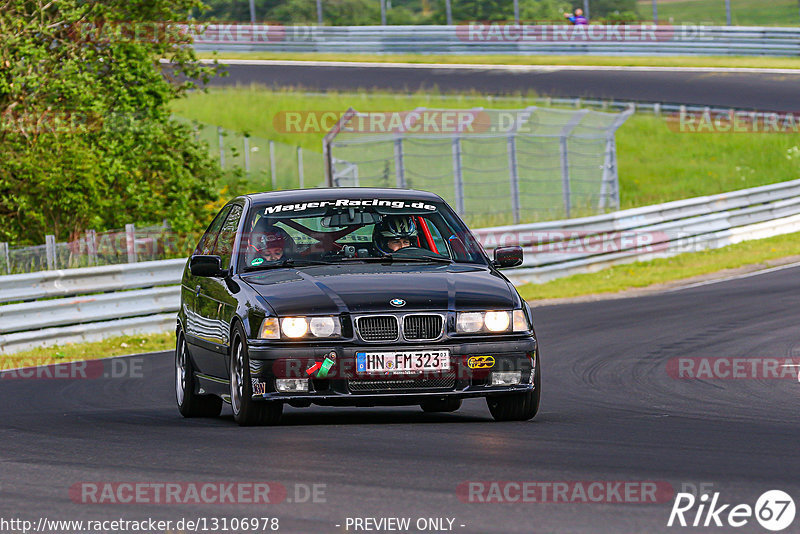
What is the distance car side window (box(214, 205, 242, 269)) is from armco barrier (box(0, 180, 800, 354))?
684 cm

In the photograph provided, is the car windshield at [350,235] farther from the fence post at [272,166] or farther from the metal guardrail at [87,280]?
the fence post at [272,166]

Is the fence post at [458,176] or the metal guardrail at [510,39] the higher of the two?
the metal guardrail at [510,39]

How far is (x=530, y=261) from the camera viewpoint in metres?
22.9

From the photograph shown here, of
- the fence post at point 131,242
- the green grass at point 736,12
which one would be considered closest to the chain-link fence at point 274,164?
the fence post at point 131,242

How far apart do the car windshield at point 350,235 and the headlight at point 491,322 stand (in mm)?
1022

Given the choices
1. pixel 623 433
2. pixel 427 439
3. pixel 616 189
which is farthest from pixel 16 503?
pixel 616 189

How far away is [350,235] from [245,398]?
4.91 feet

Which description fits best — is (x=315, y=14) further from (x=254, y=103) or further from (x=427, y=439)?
(x=427, y=439)

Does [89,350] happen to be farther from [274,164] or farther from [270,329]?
[274,164]

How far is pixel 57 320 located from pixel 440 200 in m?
8.29

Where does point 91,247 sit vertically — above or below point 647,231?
above

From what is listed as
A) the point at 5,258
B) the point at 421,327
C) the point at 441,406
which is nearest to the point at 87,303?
the point at 5,258

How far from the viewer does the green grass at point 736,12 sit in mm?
43938

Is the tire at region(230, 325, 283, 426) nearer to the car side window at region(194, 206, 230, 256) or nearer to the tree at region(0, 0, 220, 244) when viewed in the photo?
the car side window at region(194, 206, 230, 256)
